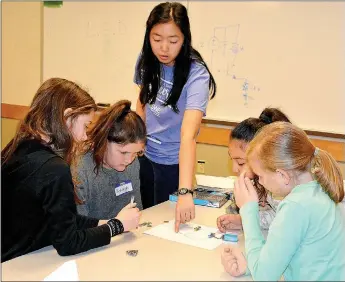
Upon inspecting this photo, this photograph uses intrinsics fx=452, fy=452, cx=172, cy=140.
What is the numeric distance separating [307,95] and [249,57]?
471mm

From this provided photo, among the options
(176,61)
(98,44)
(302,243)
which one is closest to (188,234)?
(302,243)

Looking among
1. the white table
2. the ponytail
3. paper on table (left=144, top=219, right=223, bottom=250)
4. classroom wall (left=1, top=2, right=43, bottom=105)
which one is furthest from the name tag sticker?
Answer: classroom wall (left=1, top=2, right=43, bottom=105)

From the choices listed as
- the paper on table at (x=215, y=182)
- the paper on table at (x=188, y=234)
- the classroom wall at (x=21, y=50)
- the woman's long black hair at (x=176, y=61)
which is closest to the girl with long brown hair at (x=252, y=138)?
the paper on table at (x=188, y=234)

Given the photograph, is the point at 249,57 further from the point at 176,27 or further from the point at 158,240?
the point at 158,240

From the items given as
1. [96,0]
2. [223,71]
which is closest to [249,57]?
[223,71]

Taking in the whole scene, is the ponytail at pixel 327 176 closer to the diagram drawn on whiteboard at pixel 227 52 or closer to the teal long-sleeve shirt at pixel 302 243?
the teal long-sleeve shirt at pixel 302 243

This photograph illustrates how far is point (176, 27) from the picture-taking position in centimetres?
195

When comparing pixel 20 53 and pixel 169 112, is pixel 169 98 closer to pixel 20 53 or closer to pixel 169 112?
pixel 169 112

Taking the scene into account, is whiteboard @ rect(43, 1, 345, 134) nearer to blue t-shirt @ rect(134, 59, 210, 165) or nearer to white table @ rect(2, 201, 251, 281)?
blue t-shirt @ rect(134, 59, 210, 165)

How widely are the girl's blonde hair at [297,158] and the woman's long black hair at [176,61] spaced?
77 centimetres

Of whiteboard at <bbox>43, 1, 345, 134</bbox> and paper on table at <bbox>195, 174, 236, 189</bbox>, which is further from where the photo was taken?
whiteboard at <bbox>43, 1, 345, 134</bbox>

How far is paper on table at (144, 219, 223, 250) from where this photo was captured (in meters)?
1.55

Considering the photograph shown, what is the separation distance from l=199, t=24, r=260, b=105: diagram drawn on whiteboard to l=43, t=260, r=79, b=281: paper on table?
208 centimetres

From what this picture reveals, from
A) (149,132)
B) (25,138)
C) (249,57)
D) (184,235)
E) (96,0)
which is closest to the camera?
(25,138)
